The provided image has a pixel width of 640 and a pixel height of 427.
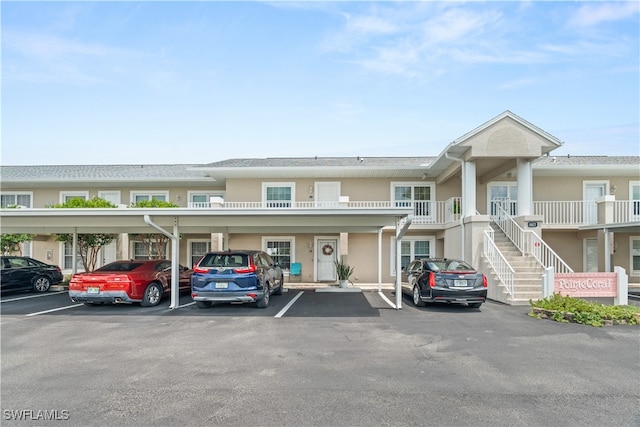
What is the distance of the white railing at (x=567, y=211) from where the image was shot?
17442 millimetres

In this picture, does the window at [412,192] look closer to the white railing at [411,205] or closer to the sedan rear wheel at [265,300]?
the white railing at [411,205]

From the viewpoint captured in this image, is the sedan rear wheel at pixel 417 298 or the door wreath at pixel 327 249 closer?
the sedan rear wheel at pixel 417 298

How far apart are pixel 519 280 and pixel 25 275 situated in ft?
55.6

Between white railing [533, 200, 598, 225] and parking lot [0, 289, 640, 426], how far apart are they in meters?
9.53

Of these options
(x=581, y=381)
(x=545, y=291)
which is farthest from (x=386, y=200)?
(x=581, y=381)

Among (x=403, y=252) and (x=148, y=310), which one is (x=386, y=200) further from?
(x=148, y=310)

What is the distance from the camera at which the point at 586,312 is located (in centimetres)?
963

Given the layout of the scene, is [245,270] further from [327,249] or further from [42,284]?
[42,284]

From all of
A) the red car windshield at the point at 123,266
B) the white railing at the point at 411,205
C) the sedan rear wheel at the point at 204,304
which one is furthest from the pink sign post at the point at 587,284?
the red car windshield at the point at 123,266

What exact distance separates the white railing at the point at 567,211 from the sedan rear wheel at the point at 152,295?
1490 centimetres

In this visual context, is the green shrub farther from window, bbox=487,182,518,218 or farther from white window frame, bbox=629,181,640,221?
window, bbox=487,182,518,218

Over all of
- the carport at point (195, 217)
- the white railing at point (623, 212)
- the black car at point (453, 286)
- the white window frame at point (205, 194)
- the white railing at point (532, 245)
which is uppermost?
the white window frame at point (205, 194)

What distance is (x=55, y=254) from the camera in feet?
66.3

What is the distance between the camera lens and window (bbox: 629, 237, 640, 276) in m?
18.5
